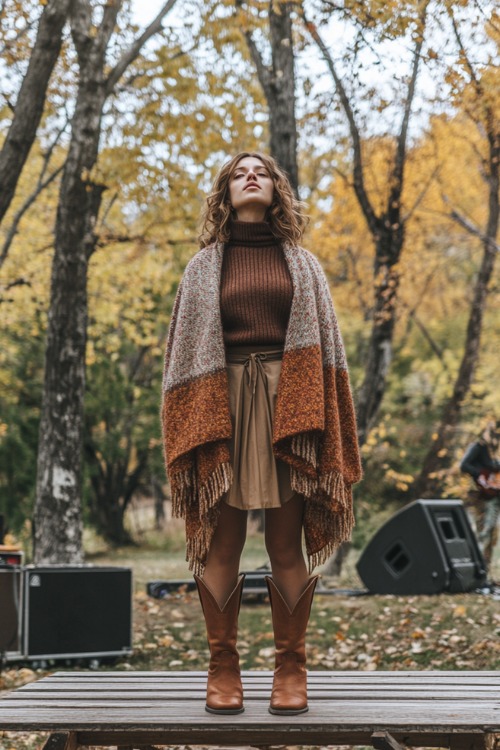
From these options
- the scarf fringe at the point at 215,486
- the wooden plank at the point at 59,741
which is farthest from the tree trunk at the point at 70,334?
the wooden plank at the point at 59,741

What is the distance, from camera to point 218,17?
10922 millimetres

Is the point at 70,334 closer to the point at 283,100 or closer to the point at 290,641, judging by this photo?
the point at 283,100

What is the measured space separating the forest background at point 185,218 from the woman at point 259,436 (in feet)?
12.2

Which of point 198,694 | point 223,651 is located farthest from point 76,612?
point 223,651

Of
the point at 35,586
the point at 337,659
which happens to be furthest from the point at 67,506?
the point at 337,659

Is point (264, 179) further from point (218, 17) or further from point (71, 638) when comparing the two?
point (218, 17)

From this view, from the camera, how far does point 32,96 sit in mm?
7000

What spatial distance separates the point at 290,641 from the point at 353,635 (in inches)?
171

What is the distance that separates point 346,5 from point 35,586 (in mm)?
4731

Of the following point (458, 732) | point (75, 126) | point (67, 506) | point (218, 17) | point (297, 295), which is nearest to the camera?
point (458, 732)

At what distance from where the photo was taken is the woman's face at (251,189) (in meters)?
3.61

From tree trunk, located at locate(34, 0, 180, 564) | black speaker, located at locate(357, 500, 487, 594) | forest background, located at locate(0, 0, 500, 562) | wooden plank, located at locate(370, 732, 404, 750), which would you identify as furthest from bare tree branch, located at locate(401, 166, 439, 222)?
wooden plank, located at locate(370, 732, 404, 750)

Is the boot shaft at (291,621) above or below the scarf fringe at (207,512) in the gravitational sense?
below

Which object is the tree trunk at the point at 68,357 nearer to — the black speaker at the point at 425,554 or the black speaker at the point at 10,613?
the black speaker at the point at 10,613
